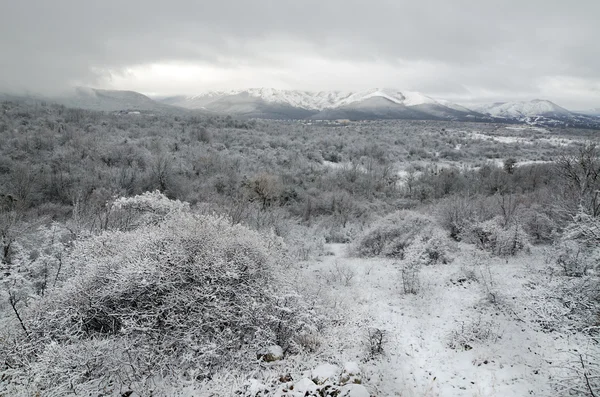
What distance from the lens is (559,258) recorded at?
9664mm

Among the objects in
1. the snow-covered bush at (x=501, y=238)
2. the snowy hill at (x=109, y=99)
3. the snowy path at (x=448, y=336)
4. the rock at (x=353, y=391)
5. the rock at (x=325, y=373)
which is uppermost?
the snowy hill at (x=109, y=99)

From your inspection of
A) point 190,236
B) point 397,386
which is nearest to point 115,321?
point 190,236

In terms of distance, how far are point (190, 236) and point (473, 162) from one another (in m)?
39.4

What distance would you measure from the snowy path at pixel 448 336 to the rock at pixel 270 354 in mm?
1224

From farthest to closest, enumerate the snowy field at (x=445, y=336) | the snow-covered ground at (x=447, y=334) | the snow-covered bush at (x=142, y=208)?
1. the snow-covered bush at (x=142, y=208)
2. the snow-covered ground at (x=447, y=334)
3. the snowy field at (x=445, y=336)

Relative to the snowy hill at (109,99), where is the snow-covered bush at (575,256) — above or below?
below

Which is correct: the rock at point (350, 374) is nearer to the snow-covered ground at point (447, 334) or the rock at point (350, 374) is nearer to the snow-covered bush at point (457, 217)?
the snow-covered ground at point (447, 334)

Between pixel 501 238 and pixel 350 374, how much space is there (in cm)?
953

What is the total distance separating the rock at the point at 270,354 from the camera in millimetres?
6094

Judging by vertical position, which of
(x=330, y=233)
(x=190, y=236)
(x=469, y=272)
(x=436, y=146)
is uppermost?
(x=436, y=146)

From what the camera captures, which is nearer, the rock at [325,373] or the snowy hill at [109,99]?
the rock at [325,373]

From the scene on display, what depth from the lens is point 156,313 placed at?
6148 millimetres

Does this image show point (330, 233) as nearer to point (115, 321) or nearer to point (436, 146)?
point (115, 321)

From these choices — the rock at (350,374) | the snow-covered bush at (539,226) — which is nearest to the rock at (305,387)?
the rock at (350,374)
